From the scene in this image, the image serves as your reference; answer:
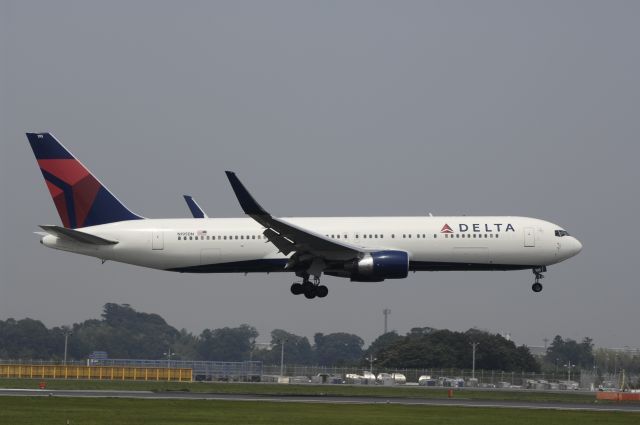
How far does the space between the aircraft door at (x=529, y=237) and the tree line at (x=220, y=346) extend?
164 ft

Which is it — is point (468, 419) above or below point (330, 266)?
below

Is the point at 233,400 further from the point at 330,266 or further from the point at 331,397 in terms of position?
the point at 330,266

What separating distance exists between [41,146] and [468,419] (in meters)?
33.9

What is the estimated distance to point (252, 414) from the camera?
40906 mm

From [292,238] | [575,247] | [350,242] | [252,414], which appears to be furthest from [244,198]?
[575,247]

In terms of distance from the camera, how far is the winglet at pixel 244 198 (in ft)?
174

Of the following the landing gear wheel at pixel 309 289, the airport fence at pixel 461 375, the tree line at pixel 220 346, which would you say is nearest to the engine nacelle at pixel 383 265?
the landing gear wheel at pixel 309 289

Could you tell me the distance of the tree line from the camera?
112m

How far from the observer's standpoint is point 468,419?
40469 millimetres

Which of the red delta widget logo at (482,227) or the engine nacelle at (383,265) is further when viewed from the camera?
the red delta widget logo at (482,227)

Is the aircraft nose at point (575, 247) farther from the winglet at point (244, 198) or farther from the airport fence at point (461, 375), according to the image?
the airport fence at point (461, 375)

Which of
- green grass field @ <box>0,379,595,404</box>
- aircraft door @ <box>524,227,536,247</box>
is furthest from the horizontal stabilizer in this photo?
aircraft door @ <box>524,227,536,247</box>

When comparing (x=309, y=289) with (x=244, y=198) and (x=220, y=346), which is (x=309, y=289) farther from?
(x=220, y=346)

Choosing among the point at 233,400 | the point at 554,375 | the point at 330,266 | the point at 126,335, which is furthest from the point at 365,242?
the point at 126,335
